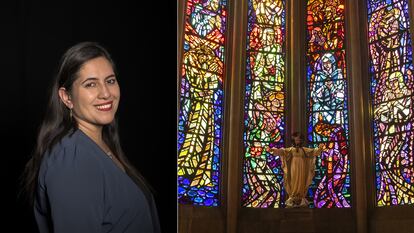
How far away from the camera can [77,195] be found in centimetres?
421

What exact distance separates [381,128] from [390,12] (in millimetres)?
1694

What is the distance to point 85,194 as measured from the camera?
13.9 ft

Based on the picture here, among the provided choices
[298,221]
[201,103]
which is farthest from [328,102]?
[298,221]

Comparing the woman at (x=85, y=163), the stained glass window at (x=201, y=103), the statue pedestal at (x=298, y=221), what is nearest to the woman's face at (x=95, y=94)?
the woman at (x=85, y=163)

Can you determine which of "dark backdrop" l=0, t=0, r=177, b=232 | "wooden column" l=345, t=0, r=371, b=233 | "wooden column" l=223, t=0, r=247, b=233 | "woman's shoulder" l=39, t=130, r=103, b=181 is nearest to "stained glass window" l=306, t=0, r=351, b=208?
"wooden column" l=345, t=0, r=371, b=233

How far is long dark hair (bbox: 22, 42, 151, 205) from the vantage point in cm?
418

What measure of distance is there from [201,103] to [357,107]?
7.25 feet

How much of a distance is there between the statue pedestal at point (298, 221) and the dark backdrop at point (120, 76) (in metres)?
4.88

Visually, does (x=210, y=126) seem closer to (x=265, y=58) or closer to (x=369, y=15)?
(x=265, y=58)

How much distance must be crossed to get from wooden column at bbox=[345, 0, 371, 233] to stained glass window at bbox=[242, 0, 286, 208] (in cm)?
102

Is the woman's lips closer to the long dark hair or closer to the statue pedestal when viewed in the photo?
the long dark hair

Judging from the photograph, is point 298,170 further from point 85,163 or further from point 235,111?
point 85,163

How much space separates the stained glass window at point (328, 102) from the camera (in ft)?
35.7

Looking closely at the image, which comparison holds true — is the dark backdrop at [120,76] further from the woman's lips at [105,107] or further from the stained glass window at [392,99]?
the stained glass window at [392,99]
